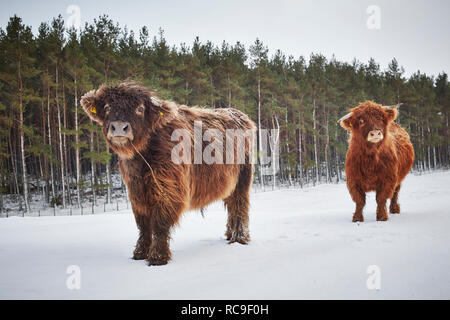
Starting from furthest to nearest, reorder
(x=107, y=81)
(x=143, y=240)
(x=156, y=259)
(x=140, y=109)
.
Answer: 1. (x=107, y=81)
2. (x=143, y=240)
3. (x=140, y=109)
4. (x=156, y=259)

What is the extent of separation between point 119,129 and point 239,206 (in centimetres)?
235

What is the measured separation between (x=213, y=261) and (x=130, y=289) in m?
1.11

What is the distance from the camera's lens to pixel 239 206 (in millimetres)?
4590

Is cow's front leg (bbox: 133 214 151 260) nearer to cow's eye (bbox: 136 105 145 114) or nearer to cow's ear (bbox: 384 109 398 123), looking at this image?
cow's eye (bbox: 136 105 145 114)

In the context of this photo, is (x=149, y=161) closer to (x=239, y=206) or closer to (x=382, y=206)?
(x=239, y=206)

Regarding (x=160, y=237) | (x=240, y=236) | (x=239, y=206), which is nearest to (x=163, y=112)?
(x=160, y=237)

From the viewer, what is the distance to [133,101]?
10.8 feet

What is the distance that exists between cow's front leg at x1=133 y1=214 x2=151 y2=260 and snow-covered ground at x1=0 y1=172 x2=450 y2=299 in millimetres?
152

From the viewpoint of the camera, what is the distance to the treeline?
16.0 m

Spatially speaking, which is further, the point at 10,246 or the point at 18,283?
the point at 10,246

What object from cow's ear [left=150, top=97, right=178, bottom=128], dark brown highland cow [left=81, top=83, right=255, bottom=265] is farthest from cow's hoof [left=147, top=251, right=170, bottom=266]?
cow's ear [left=150, top=97, right=178, bottom=128]

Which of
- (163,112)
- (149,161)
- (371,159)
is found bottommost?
(371,159)
